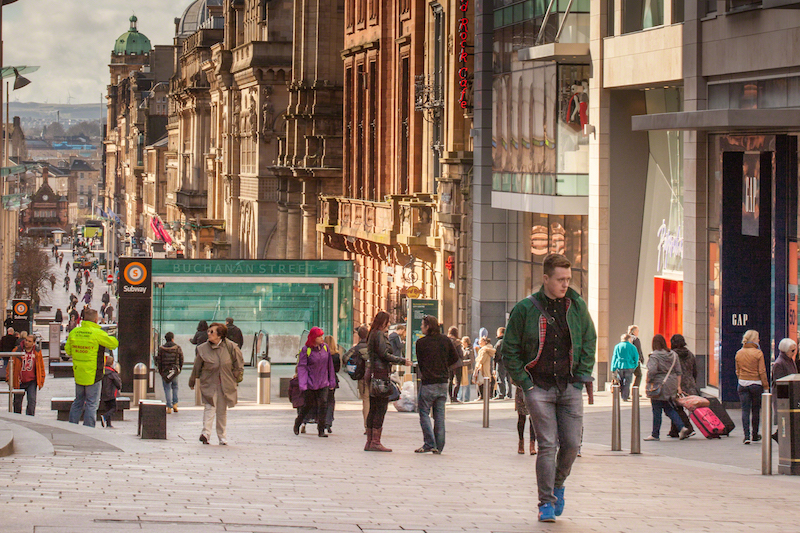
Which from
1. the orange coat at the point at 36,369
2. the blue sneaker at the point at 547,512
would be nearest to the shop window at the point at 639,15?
the orange coat at the point at 36,369

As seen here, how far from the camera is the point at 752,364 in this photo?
55.1 feet

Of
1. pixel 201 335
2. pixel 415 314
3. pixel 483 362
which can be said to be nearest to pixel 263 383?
pixel 201 335

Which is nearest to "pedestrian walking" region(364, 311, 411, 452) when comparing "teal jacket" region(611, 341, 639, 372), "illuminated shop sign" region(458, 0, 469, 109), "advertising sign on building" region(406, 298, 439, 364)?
"teal jacket" region(611, 341, 639, 372)

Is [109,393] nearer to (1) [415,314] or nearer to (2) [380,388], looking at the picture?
(2) [380,388]

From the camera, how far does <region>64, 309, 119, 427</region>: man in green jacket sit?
55.6ft

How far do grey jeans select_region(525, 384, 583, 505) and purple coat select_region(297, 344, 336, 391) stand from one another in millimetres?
8231

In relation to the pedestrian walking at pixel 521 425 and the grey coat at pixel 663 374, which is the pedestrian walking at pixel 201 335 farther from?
the pedestrian walking at pixel 521 425

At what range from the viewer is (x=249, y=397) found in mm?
28562

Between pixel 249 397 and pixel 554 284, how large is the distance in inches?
801

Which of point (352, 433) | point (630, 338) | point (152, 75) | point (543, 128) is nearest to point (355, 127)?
point (543, 128)

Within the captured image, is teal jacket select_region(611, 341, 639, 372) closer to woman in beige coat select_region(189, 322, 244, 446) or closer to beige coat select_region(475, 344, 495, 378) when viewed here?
beige coat select_region(475, 344, 495, 378)

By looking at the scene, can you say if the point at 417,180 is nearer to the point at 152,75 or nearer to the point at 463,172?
the point at 463,172

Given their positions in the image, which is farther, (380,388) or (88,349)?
(88,349)

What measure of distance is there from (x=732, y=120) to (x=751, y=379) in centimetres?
461
